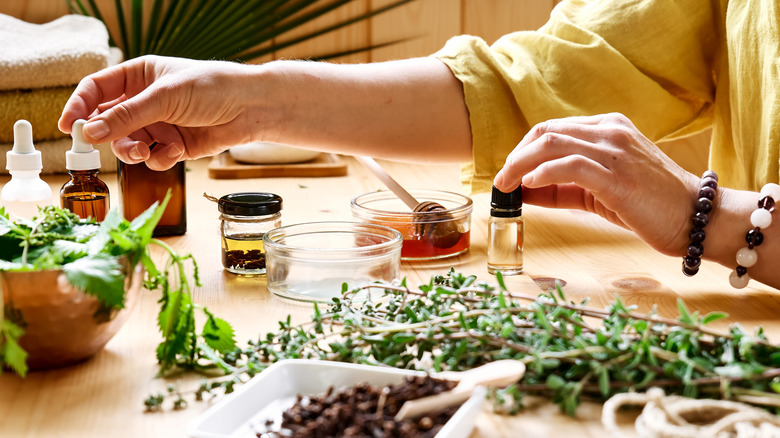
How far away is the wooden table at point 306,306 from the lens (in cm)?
63

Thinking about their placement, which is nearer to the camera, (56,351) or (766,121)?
(56,351)

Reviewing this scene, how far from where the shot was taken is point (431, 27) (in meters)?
2.03

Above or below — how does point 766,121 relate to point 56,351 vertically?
above

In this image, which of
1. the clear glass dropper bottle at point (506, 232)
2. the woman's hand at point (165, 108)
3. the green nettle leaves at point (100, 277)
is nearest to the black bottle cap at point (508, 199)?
the clear glass dropper bottle at point (506, 232)

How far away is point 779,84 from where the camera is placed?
1.08 m

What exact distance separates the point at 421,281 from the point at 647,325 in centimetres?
38

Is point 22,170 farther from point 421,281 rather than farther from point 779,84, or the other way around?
point 779,84

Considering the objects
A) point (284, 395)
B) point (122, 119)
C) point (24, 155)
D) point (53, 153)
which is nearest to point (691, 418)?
point (284, 395)

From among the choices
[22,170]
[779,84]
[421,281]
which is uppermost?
[779,84]

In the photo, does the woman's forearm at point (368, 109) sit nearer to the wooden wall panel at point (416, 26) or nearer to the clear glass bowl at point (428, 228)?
the clear glass bowl at point (428, 228)

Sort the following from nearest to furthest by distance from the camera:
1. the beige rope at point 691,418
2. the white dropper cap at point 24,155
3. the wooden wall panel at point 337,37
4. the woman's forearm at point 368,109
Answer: the beige rope at point 691,418 → the white dropper cap at point 24,155 → the woman's forearm at point 368,109 → the wooden wall panel at point 337,37

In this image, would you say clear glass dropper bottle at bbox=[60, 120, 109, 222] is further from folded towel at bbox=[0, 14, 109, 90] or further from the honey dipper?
folded towel at bbox=[0, 14, 109, 90]

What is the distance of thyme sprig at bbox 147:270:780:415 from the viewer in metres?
0.61

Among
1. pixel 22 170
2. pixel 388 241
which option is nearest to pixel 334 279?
pixel 388 241
